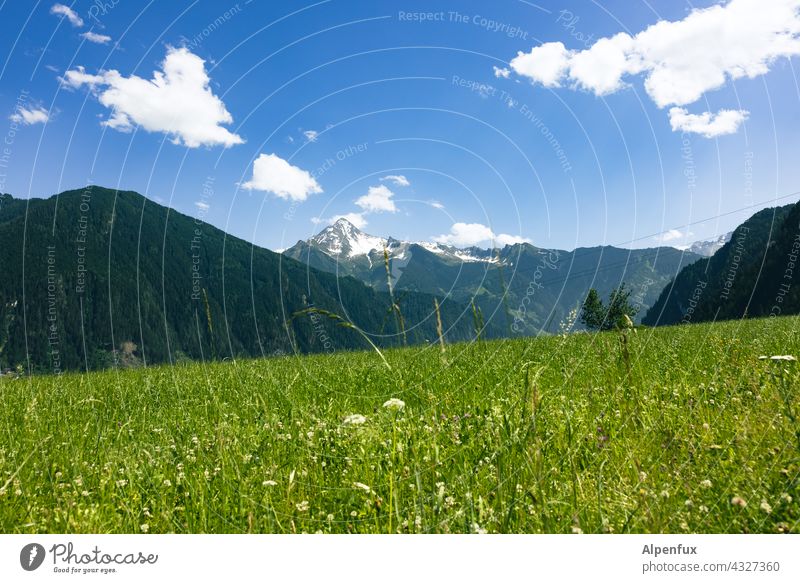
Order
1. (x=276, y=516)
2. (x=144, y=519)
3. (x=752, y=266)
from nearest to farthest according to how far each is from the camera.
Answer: (x=276, y=516) → (x=144, y=519) → (x=752, y=266)

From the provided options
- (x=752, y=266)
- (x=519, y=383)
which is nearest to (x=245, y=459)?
(x=519, y=383)

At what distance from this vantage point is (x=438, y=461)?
142 inches

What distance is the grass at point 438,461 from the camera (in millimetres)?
2789

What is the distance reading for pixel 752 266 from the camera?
17050cm

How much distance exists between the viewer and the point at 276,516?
3021 mm

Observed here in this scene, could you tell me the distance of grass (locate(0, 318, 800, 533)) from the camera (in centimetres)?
279
